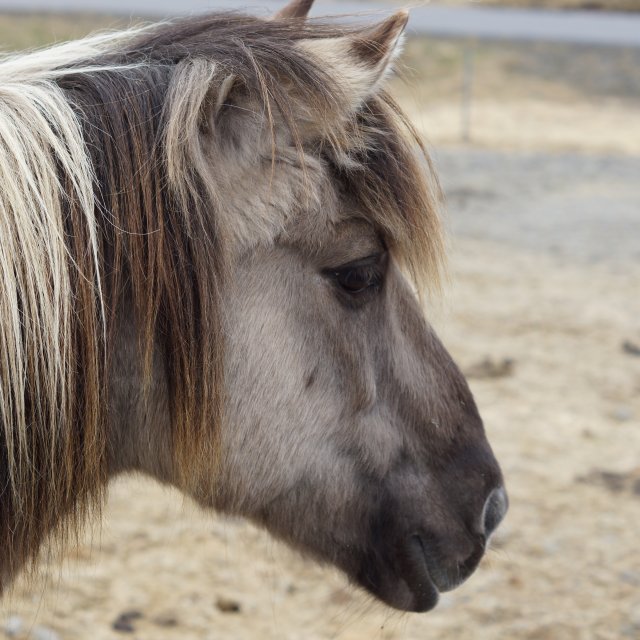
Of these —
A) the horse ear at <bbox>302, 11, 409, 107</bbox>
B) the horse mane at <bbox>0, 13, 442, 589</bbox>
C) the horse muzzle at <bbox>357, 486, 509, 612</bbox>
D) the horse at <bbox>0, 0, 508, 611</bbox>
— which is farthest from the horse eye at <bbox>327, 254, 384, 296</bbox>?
the horse muzzle at <bbox>357, 486, 509, 612</bbox>

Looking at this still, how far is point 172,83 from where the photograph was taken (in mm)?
1785

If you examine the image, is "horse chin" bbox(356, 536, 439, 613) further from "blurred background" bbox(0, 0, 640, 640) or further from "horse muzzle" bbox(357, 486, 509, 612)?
"blurred background" bbox(0, 0, 640, 640)

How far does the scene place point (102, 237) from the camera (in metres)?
1.72

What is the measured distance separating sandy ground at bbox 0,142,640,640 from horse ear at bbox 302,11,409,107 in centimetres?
78

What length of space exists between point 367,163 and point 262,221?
273 millimetres

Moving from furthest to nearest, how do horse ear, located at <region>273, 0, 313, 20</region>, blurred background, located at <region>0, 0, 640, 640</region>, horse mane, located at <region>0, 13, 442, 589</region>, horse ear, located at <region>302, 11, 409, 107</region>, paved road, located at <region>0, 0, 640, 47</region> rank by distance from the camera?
paved road, located at <region>0, 0, 640, 47</region> < blurred background, located at <region>0, 0, 640, 640</region> < horse ear, located at <region>273, 0, 313, 20</region> < horse ear, located at <region>302, 11, 409, 107</region> < horse mane, located at <region>0, 13, 442, 589</region>

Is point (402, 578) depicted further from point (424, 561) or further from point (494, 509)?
point (494, 509)

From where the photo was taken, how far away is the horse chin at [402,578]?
82.4 inches

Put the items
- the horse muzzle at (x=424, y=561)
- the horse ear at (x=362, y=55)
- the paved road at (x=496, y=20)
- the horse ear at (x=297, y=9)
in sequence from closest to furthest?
the horse ear at (x=362, y=55) → the horse muzzle at (x=424, y=561) → the horse ear at (x=297, y=9) → the paved road at (x=496, y=20)

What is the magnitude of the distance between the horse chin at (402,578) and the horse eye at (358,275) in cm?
61

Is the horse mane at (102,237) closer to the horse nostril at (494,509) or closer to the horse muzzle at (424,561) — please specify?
the horse muzzle at (424,561)

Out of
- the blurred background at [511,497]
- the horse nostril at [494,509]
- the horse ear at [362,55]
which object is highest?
the horse ear at [362,55]

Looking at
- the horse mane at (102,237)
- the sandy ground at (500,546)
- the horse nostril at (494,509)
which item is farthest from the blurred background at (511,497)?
the horse nostril at (494,509)

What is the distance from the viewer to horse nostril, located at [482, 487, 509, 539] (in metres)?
2.12
